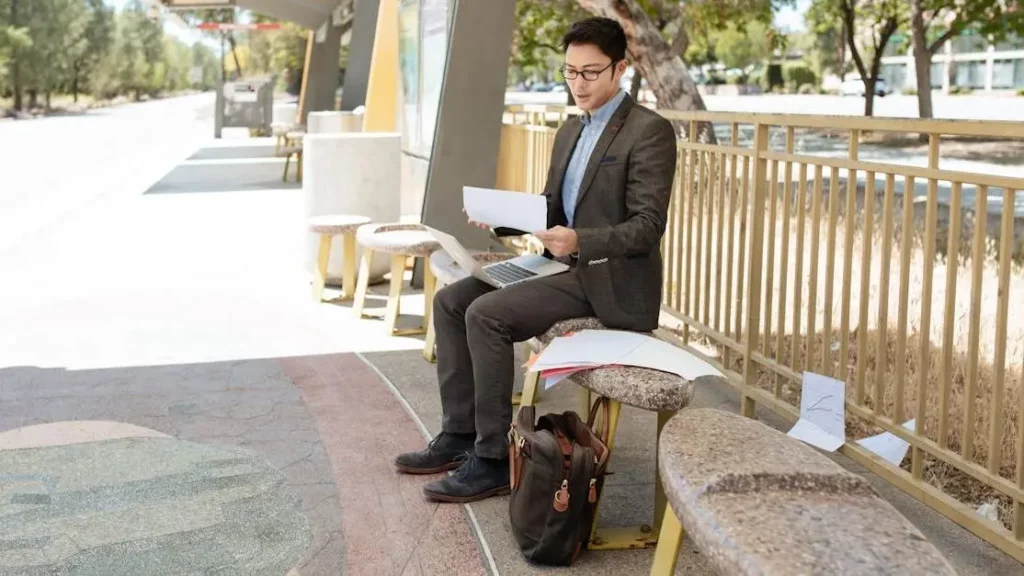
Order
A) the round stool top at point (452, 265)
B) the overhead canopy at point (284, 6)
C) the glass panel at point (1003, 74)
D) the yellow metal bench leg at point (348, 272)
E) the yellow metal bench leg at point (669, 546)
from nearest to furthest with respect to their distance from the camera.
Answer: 1. the yellow metal bench leg at point (669, 546)
2. the round stool top at point (452, 265)
3. the yellow metal bench leg at point (348, 272)
4. the overhead canopy at point (284, 6)
5. the glass panel at point (1003, 74)

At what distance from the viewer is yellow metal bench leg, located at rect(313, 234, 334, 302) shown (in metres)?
8.21

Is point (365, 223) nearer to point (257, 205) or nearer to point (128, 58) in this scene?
point (257, 205)

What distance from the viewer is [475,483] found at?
4.25 m

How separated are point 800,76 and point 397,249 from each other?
83.5 metres

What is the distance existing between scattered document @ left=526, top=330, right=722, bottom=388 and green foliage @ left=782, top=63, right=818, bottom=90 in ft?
278

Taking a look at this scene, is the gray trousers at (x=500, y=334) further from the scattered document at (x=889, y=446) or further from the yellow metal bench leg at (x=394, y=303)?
the yellow metal bench leg at (x=394, y=303)

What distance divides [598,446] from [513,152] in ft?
19.6

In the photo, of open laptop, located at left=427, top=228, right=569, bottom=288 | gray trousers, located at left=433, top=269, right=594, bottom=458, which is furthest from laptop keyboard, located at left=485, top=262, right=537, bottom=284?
gray trousers, located at left=433, top=269, right=594, bottom=458

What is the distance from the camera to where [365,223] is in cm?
817

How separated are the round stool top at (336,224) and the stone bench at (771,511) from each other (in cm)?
514

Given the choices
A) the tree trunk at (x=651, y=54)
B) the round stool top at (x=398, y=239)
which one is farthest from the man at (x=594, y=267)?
the tree trunk at (x=651, y=54)

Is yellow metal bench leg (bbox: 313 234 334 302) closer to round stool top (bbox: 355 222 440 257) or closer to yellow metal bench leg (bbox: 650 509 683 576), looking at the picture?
round stool top (bbox: 355 222 440 257)

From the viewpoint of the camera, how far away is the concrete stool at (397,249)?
676 centimetres

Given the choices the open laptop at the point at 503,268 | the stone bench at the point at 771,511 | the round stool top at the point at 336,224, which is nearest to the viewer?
the stone bench at the point at 771,511
